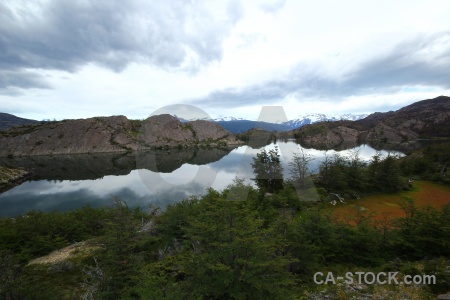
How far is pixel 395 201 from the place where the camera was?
2708 centimetres

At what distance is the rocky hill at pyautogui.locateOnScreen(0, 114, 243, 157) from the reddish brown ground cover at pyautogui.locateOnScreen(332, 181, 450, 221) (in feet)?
377

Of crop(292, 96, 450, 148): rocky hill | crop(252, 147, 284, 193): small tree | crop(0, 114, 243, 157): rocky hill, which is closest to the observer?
crop(252, 147, 284, 193): small tree

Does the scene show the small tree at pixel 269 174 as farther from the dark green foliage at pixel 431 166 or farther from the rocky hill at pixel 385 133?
the rocky hill at pixel 385 133

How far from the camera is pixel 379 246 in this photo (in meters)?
13.7

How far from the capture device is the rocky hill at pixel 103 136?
116 metres

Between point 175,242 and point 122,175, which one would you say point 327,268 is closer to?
point 175,242

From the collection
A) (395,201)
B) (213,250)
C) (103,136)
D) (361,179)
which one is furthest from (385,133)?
(213,250)

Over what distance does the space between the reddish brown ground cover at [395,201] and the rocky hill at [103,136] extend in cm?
11483

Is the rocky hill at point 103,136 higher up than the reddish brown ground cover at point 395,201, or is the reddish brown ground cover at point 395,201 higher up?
the rocky hill at point 103,136

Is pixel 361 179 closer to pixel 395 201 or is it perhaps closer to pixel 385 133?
pixel 395 201

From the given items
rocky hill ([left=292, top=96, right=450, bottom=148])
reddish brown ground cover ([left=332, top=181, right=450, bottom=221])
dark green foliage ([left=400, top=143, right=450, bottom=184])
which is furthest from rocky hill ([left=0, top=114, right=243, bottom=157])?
reddish brown ground cover ([left=332, top=181, right=450, bottom=221])

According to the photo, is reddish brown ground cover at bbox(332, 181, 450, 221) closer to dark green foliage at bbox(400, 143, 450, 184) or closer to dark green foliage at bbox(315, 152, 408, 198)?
dark green foliage at bbox(315, 152, 408, 198)

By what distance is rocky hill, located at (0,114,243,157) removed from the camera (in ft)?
381

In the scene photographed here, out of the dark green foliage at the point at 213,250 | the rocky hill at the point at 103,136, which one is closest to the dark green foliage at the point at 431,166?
the dark green foliage at the point at 213,250
